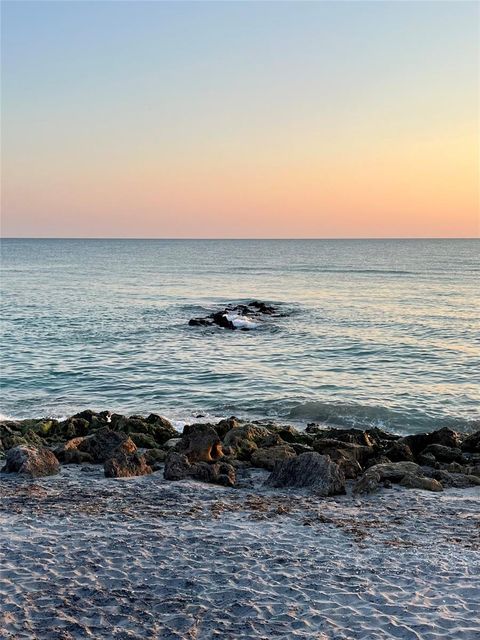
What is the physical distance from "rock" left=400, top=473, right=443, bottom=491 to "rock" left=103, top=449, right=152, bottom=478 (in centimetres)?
557

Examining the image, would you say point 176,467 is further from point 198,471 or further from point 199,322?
point 199,322

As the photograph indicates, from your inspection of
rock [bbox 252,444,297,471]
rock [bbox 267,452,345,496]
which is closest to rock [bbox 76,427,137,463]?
rock [bbox 252,444,297,471]

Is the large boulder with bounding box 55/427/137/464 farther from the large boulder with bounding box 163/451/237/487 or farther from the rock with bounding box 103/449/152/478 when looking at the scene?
the large boulder with bounding box 163/451/237/487

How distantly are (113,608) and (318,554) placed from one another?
11.0 feet

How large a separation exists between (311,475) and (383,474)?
66.6 inches

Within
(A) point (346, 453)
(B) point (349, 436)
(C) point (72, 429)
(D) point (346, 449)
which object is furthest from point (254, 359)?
(A) point (346, 453)

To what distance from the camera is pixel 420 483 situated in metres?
14.3

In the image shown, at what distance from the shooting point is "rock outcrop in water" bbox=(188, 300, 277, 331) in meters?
42.8

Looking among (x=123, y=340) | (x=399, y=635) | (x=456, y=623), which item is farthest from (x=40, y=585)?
(x=123, y=340)

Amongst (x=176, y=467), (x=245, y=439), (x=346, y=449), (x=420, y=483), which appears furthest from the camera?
(x=245, y=439)

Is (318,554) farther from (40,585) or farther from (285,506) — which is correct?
(40,585)

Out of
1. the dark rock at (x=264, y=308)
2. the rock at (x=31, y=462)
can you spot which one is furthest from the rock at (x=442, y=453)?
the dark rock at (x=264, y=308)

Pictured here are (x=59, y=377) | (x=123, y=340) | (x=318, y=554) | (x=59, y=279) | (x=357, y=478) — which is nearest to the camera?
(x=318, y=554)

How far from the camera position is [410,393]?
83.0ft
